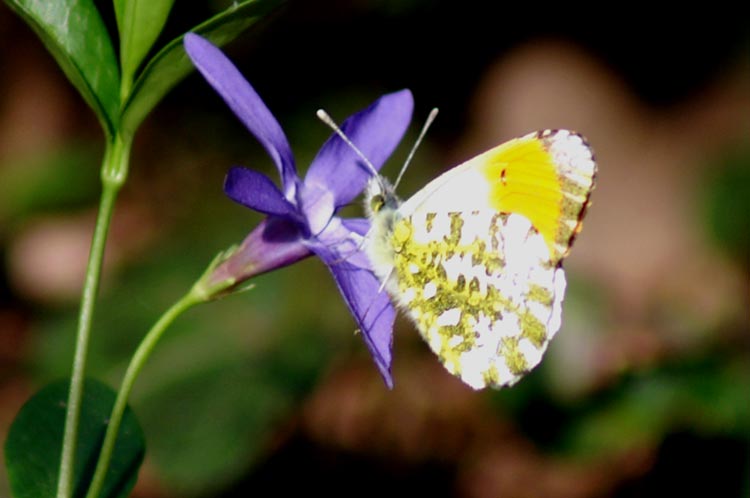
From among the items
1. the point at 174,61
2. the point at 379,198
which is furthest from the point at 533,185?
the point at 174,61

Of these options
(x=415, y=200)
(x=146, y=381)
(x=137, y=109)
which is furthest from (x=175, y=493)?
(x=137, y=109)

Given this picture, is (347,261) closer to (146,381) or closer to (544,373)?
(146,381)

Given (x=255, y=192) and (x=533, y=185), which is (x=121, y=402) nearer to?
(x=255, y=192)

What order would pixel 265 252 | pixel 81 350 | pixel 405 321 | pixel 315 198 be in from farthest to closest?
1. pixel 405 321
2. pixel 315 198
3. pixel 265 252
4. pixel 81 350

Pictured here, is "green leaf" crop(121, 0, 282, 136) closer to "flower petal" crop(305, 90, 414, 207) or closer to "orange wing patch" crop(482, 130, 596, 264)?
"flower petal" crop(305, 90, 414, 207)

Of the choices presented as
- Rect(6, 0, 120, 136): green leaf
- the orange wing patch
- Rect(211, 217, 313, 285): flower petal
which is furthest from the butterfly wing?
Rect(6, 0, 120, 136): green leaf

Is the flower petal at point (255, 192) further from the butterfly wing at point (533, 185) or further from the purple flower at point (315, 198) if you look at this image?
the butterfly wing at point (533, 185)

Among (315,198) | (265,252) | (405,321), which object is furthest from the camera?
(405,321)
